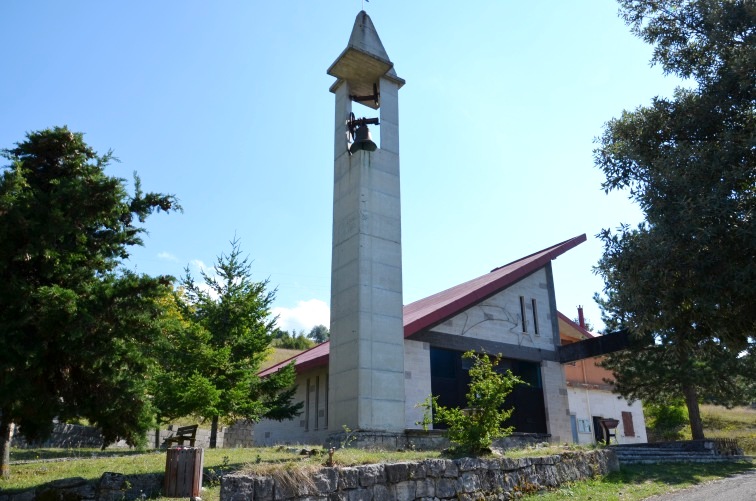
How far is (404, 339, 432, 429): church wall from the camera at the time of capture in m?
14.1

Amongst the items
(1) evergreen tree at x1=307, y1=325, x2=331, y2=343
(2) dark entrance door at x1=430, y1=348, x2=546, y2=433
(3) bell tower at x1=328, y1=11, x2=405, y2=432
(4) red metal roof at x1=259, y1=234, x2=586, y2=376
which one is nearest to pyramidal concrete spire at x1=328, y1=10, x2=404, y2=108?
(3) bell tower at x1=328, y1=11, x2=405, y2=432

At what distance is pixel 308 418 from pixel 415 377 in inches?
182

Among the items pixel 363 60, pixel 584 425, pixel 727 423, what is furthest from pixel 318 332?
pixel 363 60

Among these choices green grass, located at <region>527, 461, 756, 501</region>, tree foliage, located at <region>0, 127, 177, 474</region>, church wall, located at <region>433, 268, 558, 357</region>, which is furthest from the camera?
church wall, located at <region>433, 268, 558, 357</region>

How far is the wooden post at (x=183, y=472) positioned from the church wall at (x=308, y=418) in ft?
28.0

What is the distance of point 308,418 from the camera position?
17.3m

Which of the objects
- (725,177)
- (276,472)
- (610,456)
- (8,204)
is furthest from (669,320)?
(8,204)

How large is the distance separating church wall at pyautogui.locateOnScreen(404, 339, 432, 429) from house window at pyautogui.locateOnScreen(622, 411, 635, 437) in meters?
13.1

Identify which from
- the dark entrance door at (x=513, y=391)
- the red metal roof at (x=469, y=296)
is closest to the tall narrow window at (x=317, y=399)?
the red metal roof at (x=469, y=296)

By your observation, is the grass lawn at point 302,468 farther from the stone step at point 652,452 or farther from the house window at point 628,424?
the house window at point 628,424

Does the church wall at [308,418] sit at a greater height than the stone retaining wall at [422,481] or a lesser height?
greater

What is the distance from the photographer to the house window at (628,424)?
2367cm

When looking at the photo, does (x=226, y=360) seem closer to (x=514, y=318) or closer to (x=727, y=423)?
(x=514, y=318)

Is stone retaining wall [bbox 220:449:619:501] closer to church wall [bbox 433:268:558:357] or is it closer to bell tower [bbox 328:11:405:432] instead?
bell tower [bbox 328:11:405:432]
